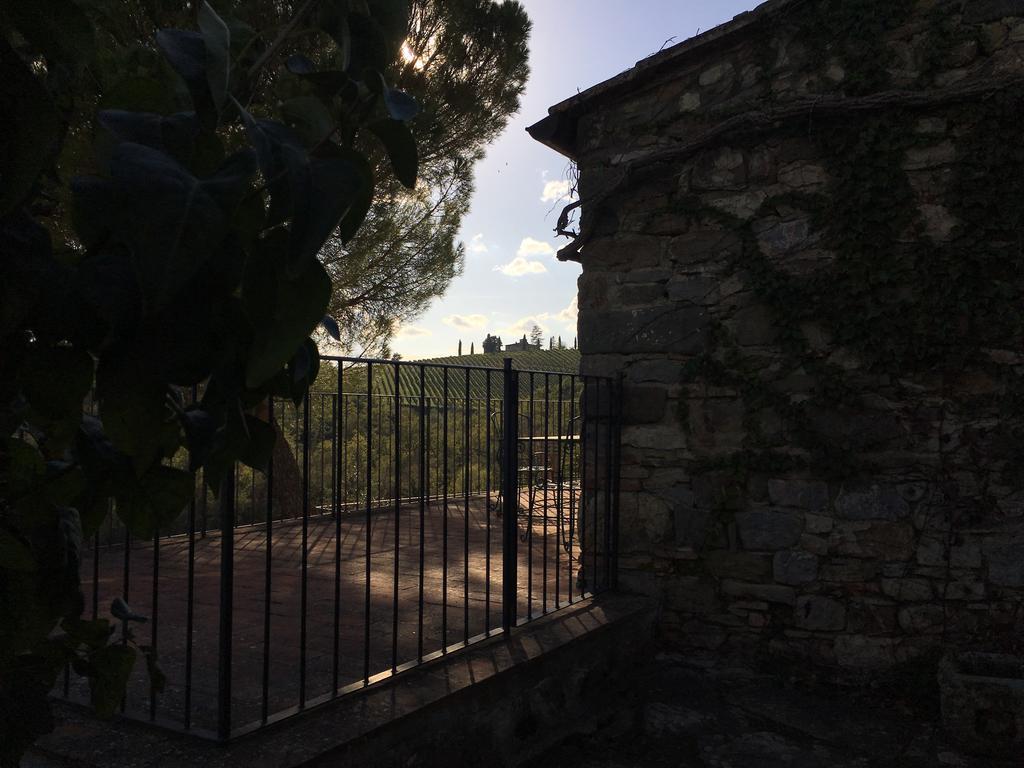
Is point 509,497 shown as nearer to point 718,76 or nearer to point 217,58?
point 718,76

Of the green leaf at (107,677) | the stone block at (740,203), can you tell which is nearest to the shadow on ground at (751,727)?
the stone block at (740,203)

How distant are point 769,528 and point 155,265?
391cm

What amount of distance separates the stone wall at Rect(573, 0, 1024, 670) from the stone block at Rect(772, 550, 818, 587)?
0.01m

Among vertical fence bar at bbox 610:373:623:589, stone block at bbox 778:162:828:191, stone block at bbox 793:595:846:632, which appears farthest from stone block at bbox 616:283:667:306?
stone block at bbox 793:595:846:632

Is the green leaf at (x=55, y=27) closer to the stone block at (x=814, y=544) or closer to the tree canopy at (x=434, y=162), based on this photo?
the stone block at (x=814, y=544)

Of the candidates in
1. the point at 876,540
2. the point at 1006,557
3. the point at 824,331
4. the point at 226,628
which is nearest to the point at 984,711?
the point at 1006,557

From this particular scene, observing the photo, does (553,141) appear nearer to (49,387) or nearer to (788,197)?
(788,197)

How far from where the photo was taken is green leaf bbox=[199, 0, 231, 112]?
1.33ft

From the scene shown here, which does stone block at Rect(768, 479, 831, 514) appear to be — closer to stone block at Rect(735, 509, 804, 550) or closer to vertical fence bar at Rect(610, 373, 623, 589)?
stone block at Rect(735, 509, 804, 550)

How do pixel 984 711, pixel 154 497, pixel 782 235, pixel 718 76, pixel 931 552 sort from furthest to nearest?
pixel 718 76 → pixel 782 235 → pixel 931 552 → pixel 984 711 → pixel 154 497

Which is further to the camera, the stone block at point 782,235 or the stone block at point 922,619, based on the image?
the stone block at point 782,235

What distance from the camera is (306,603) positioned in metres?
3.23

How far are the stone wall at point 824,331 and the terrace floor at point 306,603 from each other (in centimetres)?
87

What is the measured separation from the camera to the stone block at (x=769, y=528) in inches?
152
